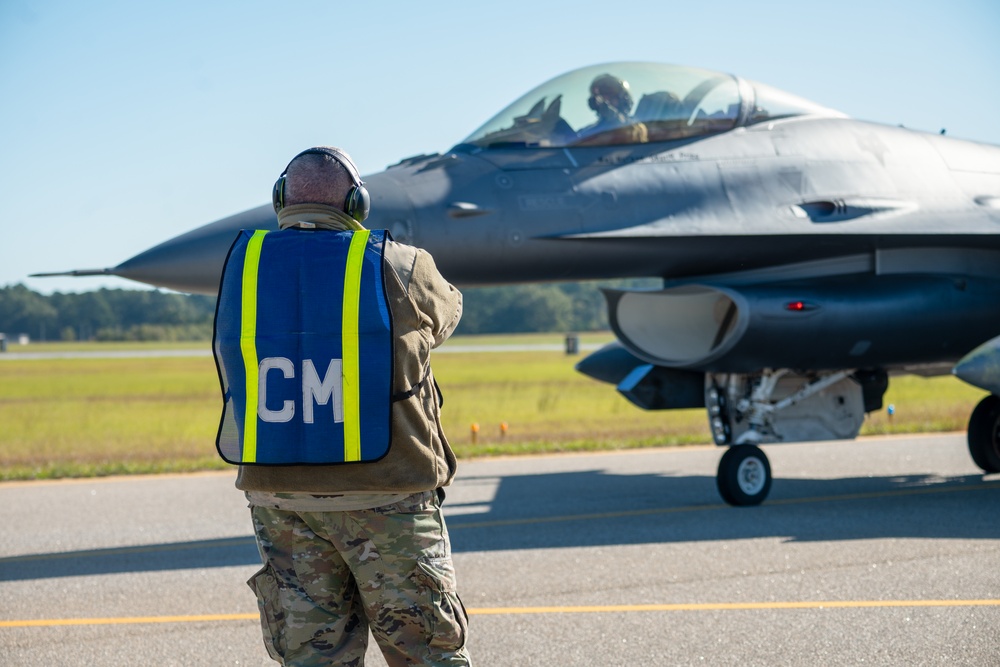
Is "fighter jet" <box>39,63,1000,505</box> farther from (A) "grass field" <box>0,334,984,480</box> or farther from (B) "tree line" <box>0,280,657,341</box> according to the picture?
(B) "tree line" <box>0,280,657,341</box>

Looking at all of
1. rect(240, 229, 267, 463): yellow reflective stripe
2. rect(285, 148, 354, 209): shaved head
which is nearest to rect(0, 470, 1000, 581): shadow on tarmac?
rect(240, 229, 267, 463): yellow reflective stripe

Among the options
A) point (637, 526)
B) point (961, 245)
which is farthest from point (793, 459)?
point (637, 526)

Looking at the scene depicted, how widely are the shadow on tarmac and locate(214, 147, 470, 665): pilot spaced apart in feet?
13.8

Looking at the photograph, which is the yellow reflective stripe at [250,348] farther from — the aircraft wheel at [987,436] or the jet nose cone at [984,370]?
the aircraft wheel at [987,436]

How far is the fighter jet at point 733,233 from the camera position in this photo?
8430 millimetres

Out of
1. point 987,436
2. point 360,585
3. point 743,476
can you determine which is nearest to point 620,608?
point 360,585

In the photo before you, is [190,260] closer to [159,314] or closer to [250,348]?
[250,348]

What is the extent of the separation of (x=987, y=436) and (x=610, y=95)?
532 centimetres

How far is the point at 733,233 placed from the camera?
879cm

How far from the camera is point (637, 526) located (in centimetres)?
801

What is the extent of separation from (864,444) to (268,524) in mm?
12072

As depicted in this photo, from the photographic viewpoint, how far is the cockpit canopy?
883 centimetres

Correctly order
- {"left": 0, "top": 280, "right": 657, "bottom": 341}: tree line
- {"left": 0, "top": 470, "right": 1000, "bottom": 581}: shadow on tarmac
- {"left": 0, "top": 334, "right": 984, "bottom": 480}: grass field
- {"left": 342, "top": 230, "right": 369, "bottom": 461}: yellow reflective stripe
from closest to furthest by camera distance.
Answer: {"left": 342, "top": 230, "right": 369, "bottom": 461}: yellow reflective stripe, {"left": 0, "top": 470, "right": 1000, "bottom": 581}: shadow on tarmac, {"left": 0, "top": 334, "right": 984, "bottom": 480}: grass field, {"left": 0, "top": 280, "right": 657, "bottom": 341}: tree line

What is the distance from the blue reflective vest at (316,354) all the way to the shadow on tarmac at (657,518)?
436cm
